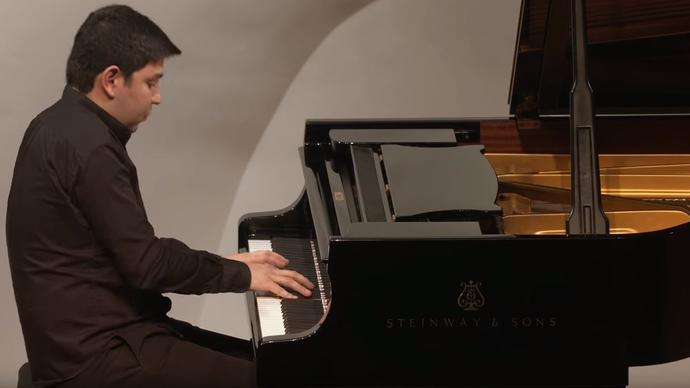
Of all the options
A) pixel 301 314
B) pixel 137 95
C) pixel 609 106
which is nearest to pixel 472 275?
pixel 301 314

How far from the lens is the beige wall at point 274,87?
427 centimetres

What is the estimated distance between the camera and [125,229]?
224 centimetres

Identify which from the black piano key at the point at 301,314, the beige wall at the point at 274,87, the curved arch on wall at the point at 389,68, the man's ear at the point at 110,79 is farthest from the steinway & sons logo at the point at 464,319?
the curved arch on wall at the point at 389,68

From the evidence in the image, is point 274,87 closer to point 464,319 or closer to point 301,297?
point 301,297

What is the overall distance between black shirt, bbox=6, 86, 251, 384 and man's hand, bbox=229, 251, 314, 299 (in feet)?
0.11

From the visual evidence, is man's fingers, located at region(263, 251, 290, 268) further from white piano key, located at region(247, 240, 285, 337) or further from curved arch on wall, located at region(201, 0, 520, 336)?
curved arch on wall, located at region(201, 0, 520, 336)

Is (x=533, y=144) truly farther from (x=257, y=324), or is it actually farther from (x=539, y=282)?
(x=257, y=324)

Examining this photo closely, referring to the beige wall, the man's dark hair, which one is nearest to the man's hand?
the man's dark hair

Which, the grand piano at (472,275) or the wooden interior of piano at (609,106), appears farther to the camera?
the wooden interior of piano at (609,106)

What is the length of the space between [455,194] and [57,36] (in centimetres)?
183

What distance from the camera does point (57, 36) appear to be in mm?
3734

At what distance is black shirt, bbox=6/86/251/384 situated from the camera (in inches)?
88.4

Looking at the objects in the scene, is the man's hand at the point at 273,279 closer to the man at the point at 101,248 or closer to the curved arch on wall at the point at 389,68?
the man at the point at 101,248

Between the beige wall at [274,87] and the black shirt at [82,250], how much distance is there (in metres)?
1.85
